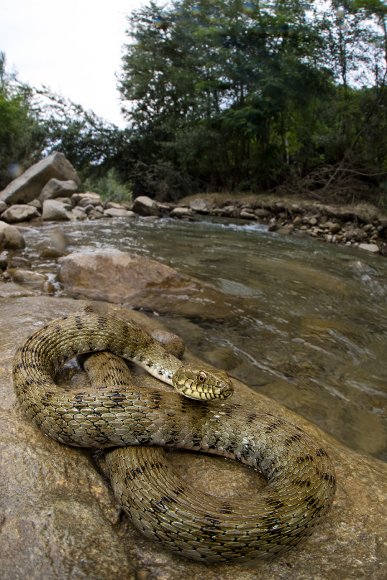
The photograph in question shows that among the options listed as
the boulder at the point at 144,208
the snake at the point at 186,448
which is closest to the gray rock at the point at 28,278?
the snake at the point at 186,448

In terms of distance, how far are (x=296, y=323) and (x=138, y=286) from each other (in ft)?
8.61

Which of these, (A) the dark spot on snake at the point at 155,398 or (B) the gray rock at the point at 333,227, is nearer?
(A) the dark spot on snake at the point at 155,398

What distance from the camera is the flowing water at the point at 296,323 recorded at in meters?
4.71

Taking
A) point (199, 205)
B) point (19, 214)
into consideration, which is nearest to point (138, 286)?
point (19, 214)

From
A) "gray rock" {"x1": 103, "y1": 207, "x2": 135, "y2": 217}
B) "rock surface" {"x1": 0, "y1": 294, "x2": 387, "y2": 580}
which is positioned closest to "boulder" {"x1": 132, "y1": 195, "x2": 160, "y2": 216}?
"gray rock" {"x1": 103, "y1": 207, "x2": 135, "y2": 217}

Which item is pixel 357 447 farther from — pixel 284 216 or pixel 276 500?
pixel 284 216

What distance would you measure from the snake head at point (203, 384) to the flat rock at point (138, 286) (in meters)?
3.56

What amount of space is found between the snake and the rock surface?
0.07 m

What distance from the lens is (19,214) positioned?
51.6 ft

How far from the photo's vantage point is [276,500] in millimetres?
2479

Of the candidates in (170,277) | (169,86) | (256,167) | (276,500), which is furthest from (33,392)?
(169,86)

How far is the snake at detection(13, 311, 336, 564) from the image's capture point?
7.55 ft

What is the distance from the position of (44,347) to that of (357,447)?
112 inches

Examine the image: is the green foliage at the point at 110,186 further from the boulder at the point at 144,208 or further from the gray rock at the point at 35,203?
the gray rock at the point at 35,203
